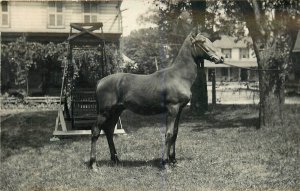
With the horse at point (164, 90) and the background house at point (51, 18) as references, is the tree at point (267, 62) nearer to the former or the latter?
the horse at point (164, 90)

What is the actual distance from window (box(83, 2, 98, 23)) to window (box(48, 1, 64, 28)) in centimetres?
152

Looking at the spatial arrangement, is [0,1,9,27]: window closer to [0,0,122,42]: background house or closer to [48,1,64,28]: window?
[0,0,122,42]: background house

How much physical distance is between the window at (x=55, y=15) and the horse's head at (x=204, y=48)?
73.6ft

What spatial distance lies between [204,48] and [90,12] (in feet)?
73.9

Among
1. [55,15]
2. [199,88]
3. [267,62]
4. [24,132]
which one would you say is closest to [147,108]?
[267,62]

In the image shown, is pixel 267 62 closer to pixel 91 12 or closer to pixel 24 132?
pixel 24 132

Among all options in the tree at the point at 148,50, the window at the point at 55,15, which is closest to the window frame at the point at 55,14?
the window at the point at 55,15

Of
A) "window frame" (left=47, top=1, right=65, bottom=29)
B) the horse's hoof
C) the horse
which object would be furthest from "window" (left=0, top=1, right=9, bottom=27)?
the horse's hoof

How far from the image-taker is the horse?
7.02 m

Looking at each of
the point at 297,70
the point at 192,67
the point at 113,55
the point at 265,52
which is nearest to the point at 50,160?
the point at 192,67

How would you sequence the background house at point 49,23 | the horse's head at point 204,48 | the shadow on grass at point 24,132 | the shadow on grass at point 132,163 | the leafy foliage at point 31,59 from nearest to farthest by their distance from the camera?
the horse's head at point 204,48 < the shadow on grass at point 132,163 < the shadow on grass at point 24,132 < the leafy foliage at point 31,59 < the background house at point 49,23

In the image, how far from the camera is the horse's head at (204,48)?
690 centimetres

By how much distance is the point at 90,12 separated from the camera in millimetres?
28406

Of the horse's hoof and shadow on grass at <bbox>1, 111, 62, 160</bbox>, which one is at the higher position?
the horse's hoof
